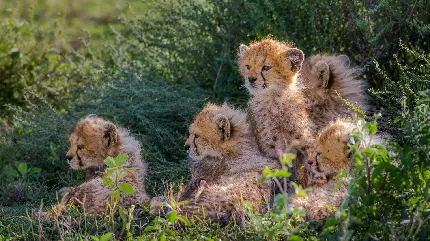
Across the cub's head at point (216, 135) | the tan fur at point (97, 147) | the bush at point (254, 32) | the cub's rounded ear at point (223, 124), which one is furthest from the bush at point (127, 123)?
the cub's rounded ear at point (223, 124)

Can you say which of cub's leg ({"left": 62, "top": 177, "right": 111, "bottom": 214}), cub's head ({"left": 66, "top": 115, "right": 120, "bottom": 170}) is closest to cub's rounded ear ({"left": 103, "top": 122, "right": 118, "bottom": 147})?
cub's head ({"left": 66, "top": 115, "right": 120, "bottom": 170})

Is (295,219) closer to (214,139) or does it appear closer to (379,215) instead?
(379,215)

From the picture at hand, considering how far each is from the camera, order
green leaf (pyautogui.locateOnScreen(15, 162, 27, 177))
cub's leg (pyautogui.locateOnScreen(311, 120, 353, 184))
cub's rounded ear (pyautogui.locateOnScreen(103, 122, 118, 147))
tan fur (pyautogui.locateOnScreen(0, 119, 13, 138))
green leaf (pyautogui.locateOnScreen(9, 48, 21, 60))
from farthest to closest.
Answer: green leaf (pyautogui.locateOnScreen(9, 48, 21, 60)) < tan fur (pyautogui.locateOnScreen(0, 119, 13, 138)) < green leaf (pyautogui.locateOnScreen(15, 162, 27, 177)) < cub's rounded ear (pyautogui.locateOnScreen(103, 122, 118, 147)) < cub's leg (pyautogui.locateOnScreen(311, 120, 353, 184))

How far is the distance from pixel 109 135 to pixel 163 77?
75.3 inches

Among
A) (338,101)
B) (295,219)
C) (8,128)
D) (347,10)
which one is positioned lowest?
(8,128)

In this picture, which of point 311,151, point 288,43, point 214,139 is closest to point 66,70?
point 288,43

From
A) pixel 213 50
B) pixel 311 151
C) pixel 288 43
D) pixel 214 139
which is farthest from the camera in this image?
pixel 213 50

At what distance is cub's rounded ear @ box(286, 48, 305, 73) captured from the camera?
5.90 metres

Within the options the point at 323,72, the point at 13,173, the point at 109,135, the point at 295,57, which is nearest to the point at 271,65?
the point at 295,57

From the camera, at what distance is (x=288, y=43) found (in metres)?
6.98

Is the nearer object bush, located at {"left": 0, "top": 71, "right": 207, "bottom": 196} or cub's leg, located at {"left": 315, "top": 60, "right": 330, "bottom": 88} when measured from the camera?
cub's leg, located at {"left": 315, "top": 60, "right": 330, "bottom": 88}

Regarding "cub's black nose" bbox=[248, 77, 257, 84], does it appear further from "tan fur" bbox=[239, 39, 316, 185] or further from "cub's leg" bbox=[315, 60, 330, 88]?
"cub's leg" bbox=[315, 60, 330, 88]

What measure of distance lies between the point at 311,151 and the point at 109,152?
4.95ft

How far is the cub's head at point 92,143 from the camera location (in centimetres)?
603
